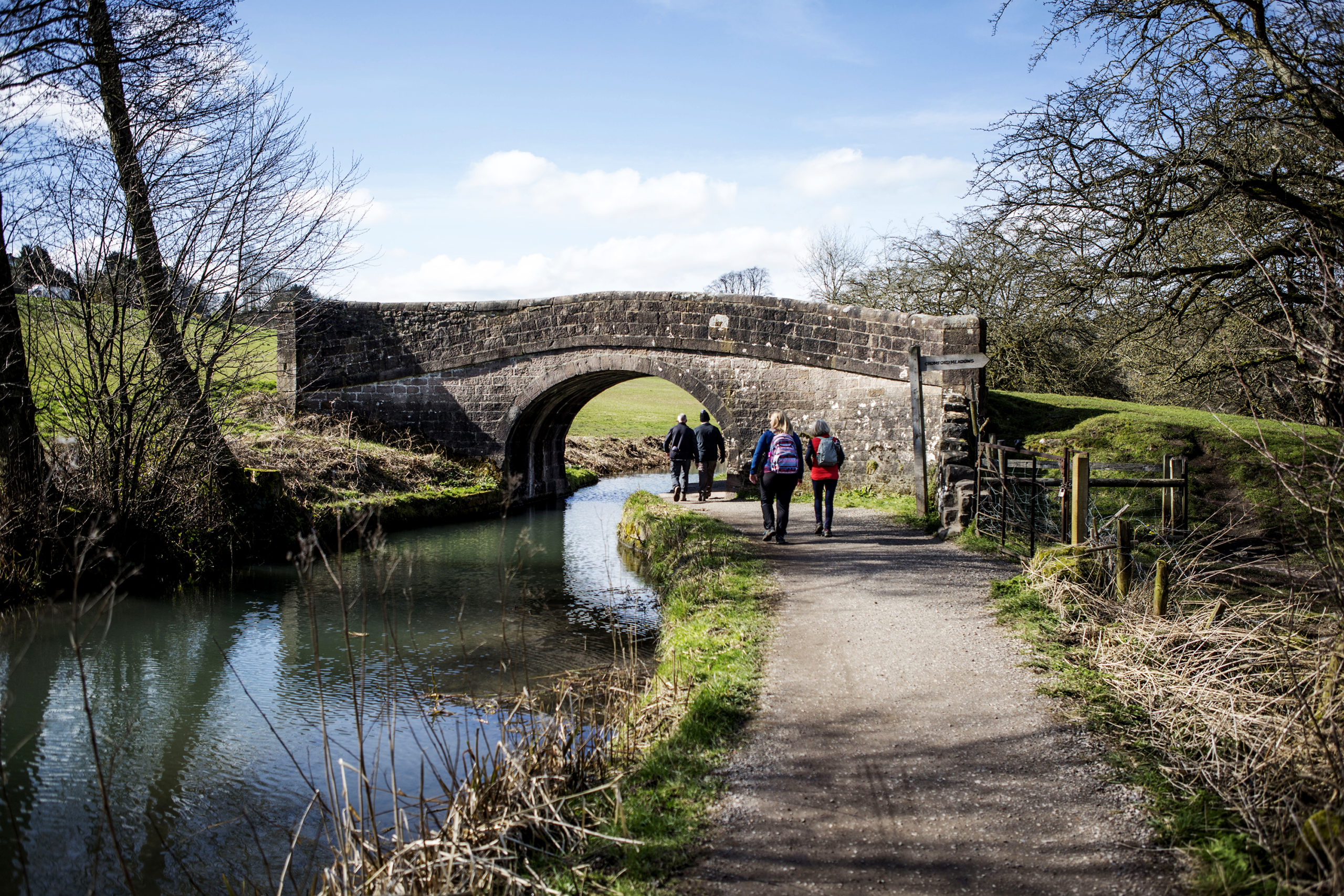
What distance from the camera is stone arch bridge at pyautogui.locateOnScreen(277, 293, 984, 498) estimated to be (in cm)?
1407

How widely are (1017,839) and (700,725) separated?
1555mm

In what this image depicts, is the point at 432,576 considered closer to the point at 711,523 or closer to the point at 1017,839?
the point at 711,523

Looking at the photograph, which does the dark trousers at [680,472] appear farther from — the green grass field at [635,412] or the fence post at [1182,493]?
the green grass field at [635,412]

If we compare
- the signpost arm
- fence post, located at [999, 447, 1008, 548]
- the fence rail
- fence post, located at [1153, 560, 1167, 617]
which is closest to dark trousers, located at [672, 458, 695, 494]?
the signpost arm

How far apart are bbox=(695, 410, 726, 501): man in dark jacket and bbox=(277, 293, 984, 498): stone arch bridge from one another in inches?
31.6

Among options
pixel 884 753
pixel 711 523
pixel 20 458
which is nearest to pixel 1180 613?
pixel 884 753

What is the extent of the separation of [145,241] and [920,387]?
8973 mm

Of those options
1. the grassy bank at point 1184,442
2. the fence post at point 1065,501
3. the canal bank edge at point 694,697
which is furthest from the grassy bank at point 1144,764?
the grassy bank at point 1184,442

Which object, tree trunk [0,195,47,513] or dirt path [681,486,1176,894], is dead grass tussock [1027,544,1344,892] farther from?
tree trunk [0,195,47,513]

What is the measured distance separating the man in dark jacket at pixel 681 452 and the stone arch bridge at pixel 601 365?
102 cm

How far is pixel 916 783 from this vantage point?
12.4 feet

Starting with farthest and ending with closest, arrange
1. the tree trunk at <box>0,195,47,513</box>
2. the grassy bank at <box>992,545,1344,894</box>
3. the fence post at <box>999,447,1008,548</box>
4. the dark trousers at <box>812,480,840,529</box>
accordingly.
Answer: the dark trousers at <box>812,480,840,529</box> < the fence post at <box>999,447,1008,548</box> < the tree trunk at <box>0,195,47,513</box> < the grassy bank at <box>992,545,1344,894</box>

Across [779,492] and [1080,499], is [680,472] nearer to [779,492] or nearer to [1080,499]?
[779,492]

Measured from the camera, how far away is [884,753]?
4.09 m
